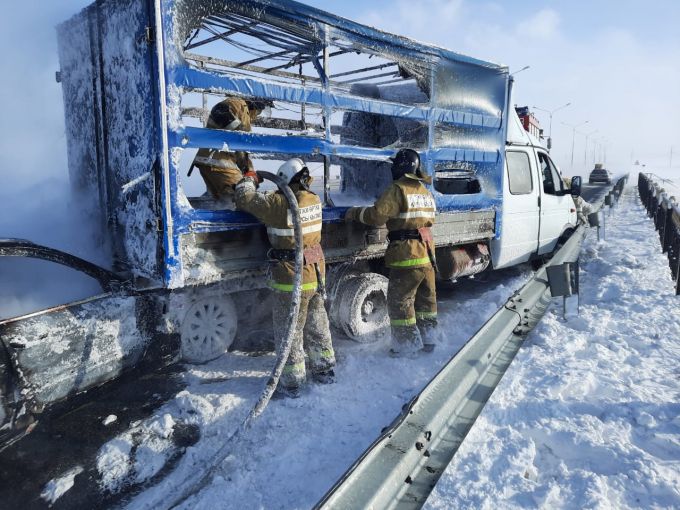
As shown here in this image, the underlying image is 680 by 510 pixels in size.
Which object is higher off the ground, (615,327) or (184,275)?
(184,275)

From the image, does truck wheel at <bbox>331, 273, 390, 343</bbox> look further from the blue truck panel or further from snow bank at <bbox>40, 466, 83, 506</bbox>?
snow bank at <bbox>40, 466, 83, 506</bbox>

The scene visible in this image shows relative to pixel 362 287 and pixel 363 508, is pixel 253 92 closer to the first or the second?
pixel 362 287

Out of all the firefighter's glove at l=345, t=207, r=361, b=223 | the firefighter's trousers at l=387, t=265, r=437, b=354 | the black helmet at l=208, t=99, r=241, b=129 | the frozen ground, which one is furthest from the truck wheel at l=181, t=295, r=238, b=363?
the frozen ground

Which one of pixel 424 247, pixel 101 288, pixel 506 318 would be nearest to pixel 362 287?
pixel 424 247

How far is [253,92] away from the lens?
10.9 feet

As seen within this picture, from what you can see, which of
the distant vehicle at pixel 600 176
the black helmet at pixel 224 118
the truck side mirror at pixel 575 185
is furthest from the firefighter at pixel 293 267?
the distant vehicle at pixel 600 176

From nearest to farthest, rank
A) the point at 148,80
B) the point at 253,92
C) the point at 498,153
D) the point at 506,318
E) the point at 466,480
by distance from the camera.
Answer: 1. the point at 466,480
2. the point at 148,80
3. the point at 253,92
4. the point at 506,318
5. the point at 498,153

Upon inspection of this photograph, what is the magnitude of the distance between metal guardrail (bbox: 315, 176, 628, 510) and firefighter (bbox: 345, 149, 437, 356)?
0.96m

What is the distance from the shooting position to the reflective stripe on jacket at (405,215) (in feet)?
13.7

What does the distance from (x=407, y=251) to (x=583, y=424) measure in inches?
78.9

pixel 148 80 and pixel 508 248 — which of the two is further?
pixel 508 248

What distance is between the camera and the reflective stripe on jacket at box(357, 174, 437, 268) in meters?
4.17

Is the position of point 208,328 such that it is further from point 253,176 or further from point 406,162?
point 406,162

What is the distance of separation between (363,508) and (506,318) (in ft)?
8.16
